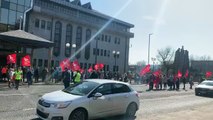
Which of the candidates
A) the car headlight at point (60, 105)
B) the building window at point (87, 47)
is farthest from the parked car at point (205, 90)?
the building window at point (87, 47)

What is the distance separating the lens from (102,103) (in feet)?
35.4

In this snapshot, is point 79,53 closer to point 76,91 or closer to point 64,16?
point 64,16

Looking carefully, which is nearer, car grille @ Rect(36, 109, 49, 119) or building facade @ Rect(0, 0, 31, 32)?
car grille @ Rect(36, 109, 49, 119)

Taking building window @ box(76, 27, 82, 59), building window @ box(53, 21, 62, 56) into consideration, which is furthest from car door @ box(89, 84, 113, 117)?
building window @ box(76, 27, 82, 59)

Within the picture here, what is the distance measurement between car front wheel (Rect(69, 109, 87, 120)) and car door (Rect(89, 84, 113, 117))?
11.3 inches

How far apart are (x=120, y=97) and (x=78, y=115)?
7.60 feet

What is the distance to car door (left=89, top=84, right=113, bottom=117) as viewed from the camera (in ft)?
34.3

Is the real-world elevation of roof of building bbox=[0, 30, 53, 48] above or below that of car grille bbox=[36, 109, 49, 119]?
above

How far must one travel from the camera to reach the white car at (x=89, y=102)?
374 inches

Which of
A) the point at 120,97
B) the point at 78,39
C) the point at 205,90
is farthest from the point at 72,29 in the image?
the point at 120,97

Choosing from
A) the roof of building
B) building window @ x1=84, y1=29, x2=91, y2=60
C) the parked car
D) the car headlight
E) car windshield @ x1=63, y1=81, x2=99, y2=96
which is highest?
building window @ x1=84, y1=29, x2=91, y2=60

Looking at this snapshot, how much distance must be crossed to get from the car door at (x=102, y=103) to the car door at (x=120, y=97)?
27 centimetres

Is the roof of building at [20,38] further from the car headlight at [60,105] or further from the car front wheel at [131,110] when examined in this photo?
the car headlight at [60,105]

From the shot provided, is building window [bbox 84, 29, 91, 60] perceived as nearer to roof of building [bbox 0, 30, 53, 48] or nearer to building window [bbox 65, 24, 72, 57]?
building window [bbox 65, 24, 72, 57]
